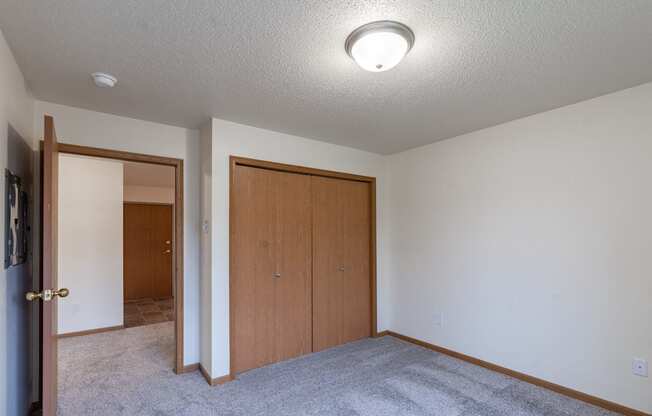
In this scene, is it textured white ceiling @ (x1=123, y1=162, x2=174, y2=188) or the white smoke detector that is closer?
the white smoke detector

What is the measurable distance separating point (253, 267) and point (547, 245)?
8.50ft

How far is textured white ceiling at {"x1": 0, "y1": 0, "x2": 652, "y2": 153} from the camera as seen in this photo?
5.00 feet

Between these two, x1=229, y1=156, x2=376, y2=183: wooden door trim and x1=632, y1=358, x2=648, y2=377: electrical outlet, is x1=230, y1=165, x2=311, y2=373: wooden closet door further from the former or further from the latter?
x1=632, y1=358, x2=648, y2=377: electrical outlet

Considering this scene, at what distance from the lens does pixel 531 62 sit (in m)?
1.98

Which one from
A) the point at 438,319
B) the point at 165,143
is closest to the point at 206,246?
the point at 165,143

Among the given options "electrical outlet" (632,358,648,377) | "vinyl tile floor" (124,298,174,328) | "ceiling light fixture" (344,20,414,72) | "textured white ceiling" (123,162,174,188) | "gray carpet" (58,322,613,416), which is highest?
"ceiling light fixture" (344,20,414,72)

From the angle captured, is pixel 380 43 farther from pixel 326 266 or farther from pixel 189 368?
pixel 189 368

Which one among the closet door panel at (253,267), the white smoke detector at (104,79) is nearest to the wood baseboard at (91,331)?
the closet door panel at (253,267)

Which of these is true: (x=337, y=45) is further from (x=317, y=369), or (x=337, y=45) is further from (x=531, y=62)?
(x=317, y=369)

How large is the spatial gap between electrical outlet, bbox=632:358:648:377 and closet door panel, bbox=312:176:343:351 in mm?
2510

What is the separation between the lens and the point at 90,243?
438 centimetres

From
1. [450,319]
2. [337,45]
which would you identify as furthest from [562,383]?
[337,45]

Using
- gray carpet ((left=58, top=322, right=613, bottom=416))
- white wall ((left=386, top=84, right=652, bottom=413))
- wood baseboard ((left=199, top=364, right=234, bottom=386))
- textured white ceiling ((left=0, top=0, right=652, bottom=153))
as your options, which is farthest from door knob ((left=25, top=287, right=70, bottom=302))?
white wall ((left=386, top=84, right=652, bottom=413))

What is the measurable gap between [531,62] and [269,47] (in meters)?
1.53
